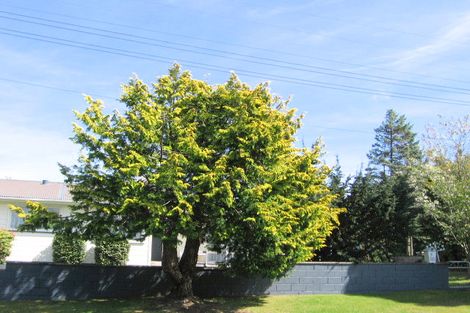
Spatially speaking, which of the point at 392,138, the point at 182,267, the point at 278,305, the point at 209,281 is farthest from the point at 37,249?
the point at 392,138

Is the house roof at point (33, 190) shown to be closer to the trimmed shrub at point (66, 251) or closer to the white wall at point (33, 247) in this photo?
the white wall at point (33, 247)

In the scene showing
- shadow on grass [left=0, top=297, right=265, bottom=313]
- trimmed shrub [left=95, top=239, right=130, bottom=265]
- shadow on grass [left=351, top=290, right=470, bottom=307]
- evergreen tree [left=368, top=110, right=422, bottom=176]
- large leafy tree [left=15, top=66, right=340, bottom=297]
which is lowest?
shadow on grass [left=351, top=290, right=470, bottom=307]

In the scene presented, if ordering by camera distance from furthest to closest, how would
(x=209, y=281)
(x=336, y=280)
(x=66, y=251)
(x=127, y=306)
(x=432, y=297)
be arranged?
(x=66, y=251) < (x=336, y=280) < (x=432, y=297) < (x=209, y=281) < (x=127, y=306)

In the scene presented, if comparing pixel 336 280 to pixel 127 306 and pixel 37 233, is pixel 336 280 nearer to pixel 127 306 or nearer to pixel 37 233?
pixel 127 306

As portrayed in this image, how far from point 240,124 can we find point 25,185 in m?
18.2

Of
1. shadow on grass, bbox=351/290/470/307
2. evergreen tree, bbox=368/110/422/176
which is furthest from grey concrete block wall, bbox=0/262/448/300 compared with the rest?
evergreen tree, bbox=368/110/422/176

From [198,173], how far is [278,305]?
535 centimetres

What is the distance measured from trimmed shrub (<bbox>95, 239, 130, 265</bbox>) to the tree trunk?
7183mm

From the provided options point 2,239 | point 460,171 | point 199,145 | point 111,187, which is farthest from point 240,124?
point 2,239

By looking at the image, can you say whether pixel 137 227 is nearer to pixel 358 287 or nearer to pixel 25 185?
pixel 358 287

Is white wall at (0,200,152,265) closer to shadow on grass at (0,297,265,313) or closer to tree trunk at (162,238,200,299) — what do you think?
shadow on grass at (0,297,265,313)

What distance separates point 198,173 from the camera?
40.0 feet

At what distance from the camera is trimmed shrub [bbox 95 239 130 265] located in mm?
20750

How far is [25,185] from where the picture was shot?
85.2ft
